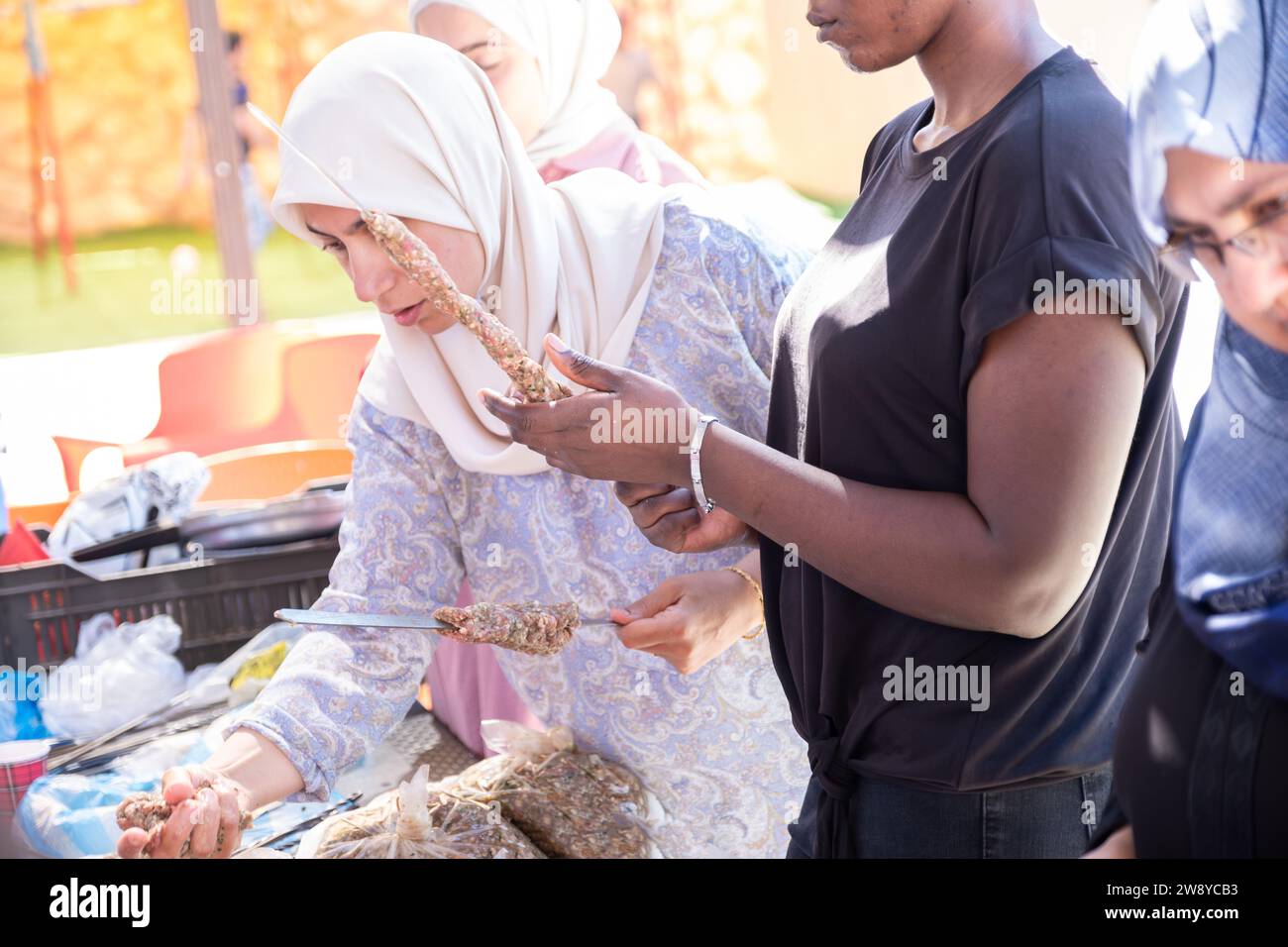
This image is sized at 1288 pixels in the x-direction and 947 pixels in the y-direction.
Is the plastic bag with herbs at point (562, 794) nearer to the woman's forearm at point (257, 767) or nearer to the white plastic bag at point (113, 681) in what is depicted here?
the woman's forearm at point (257, 767)

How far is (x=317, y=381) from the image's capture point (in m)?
3.79

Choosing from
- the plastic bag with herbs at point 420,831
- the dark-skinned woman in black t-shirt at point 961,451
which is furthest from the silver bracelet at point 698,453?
the plastic bag with herbs at point 420,831

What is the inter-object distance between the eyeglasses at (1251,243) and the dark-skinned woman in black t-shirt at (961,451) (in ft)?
0.21

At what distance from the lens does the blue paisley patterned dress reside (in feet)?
4.80

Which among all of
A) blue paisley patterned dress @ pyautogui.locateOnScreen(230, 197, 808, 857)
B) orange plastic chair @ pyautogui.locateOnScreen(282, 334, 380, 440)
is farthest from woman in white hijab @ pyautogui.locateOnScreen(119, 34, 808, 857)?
orange plastic chair @ pyautogui.locateOnScreen(282, 334, 380, 440)

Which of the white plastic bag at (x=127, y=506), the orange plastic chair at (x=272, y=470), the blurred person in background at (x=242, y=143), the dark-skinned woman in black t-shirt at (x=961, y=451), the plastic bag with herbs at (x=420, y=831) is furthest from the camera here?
the blurred person in background at (x=242, y=143)

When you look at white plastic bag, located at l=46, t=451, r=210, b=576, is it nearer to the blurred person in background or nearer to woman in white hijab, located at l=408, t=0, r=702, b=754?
woman in white hijab, located at l=408, t=0, r=702, b=754

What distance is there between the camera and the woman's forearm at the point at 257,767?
4.18 ft

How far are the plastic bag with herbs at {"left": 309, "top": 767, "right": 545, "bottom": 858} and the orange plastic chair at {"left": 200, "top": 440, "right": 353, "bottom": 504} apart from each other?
5.78ft

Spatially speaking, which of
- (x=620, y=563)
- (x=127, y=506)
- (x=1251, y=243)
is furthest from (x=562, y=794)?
(x=127, y=506)
